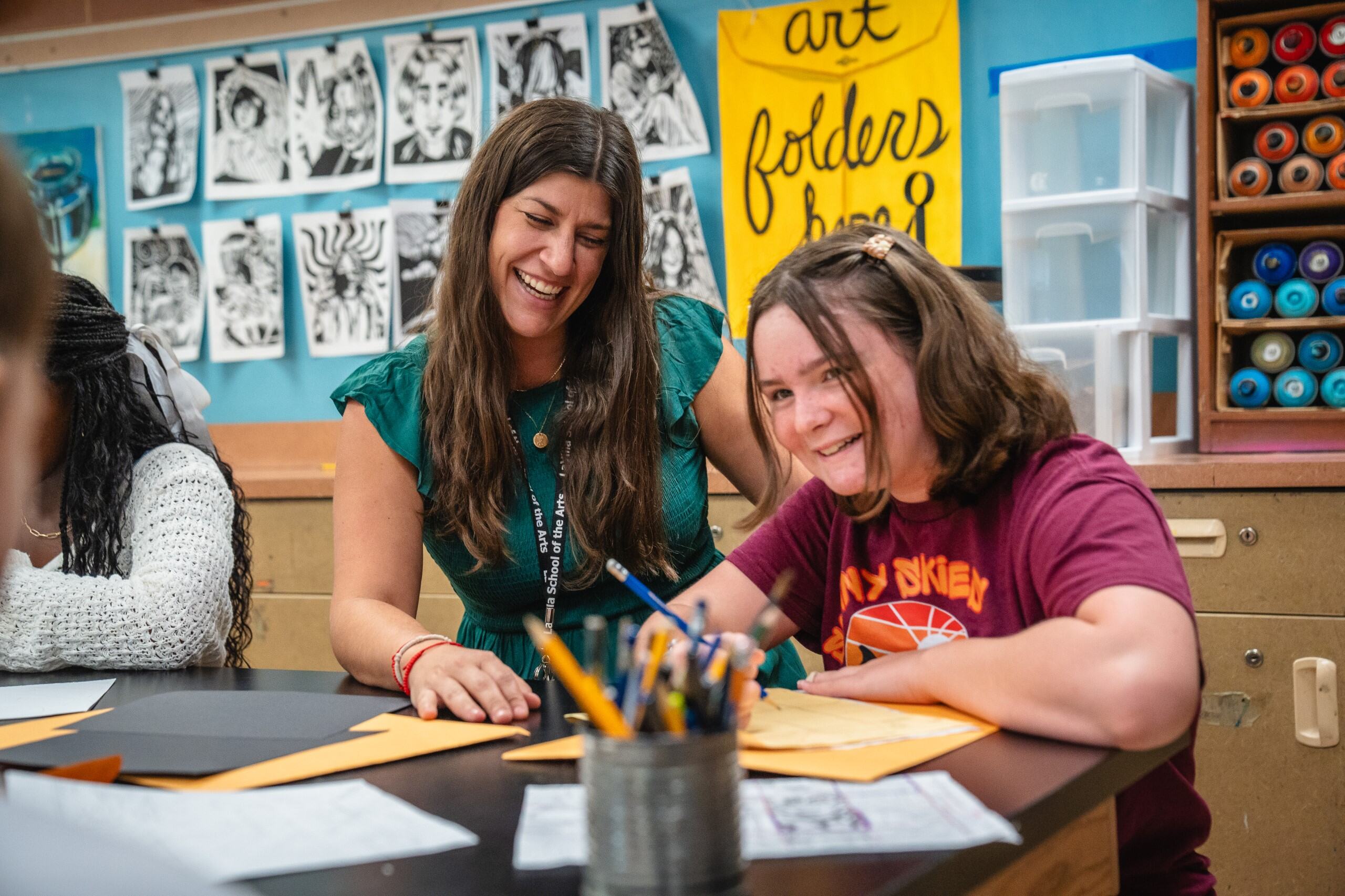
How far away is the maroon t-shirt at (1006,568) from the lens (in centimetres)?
→ 96

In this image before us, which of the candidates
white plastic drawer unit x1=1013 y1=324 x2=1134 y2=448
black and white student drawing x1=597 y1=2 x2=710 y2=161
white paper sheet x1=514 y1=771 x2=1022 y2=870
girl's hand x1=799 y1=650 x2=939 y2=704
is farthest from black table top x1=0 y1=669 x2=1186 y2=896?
black and white student drawing x1=597 y1=2 x2=710 y2=161

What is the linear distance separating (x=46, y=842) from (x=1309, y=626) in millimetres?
1939

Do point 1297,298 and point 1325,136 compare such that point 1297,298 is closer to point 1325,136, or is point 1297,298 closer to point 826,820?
point 1325,136

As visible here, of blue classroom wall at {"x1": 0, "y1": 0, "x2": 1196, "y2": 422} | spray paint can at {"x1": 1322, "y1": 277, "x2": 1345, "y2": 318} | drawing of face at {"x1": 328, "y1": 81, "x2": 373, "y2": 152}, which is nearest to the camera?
spray paint can at {"x1": 1322, "y1": 277, "x2": 1345, "y2": 318}

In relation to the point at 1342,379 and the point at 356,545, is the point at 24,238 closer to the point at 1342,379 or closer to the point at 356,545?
the point at 356,545

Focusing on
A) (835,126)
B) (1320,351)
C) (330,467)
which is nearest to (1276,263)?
(1320,351)

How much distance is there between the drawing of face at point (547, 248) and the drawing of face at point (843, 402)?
0.39 meters

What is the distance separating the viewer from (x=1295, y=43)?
2.07 m

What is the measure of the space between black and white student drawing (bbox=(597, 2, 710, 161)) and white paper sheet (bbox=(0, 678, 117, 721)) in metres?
1.82

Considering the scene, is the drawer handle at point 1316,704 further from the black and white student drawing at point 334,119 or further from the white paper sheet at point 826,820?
the black and white student drawing at point 334,119

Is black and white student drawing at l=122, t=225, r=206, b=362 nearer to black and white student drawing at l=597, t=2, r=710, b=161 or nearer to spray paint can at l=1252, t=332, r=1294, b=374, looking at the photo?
black and white student drawing at l=597, t=2, r=710, b=161

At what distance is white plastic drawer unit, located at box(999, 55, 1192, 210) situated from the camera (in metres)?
2.13

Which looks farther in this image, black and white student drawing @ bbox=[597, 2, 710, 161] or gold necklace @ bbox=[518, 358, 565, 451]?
black and white student drawing @ bbox=[597, 2, 710, 161]

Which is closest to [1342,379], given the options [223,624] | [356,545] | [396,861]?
[356,545]
